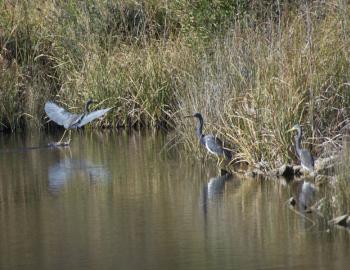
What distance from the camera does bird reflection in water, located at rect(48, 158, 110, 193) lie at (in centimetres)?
1298

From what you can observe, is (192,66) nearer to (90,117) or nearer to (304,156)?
(90,117)

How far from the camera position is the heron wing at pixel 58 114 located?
15993mm

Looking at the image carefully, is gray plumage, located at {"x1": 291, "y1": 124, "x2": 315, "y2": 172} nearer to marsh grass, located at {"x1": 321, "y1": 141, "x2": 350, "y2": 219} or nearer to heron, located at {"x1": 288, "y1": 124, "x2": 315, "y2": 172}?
heron, located at {"x1": 288, "y1": 124, "x2": 315, "y2": 172}

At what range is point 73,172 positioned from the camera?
13656 millimetres

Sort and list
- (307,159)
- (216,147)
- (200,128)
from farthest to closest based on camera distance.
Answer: (200,128)
(216,147)
(307,159)

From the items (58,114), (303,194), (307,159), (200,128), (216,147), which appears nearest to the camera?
(303,194)

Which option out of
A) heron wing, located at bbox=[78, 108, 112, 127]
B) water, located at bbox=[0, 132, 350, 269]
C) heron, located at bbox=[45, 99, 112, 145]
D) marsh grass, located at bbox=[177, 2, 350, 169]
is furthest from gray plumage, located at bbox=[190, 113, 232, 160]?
heron, located at bbox=[45, 99, 112, 145]

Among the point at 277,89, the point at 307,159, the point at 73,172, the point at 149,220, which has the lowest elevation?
the point at 149,220

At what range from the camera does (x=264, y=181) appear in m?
12.2

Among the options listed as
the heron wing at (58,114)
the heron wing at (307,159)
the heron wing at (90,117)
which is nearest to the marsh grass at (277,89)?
the heron wing at (307,159)

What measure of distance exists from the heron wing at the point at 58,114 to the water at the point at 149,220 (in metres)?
1.27

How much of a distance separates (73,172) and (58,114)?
2.71m

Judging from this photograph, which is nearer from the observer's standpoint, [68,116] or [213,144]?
[213,144]

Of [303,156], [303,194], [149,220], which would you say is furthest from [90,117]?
[149,220]
